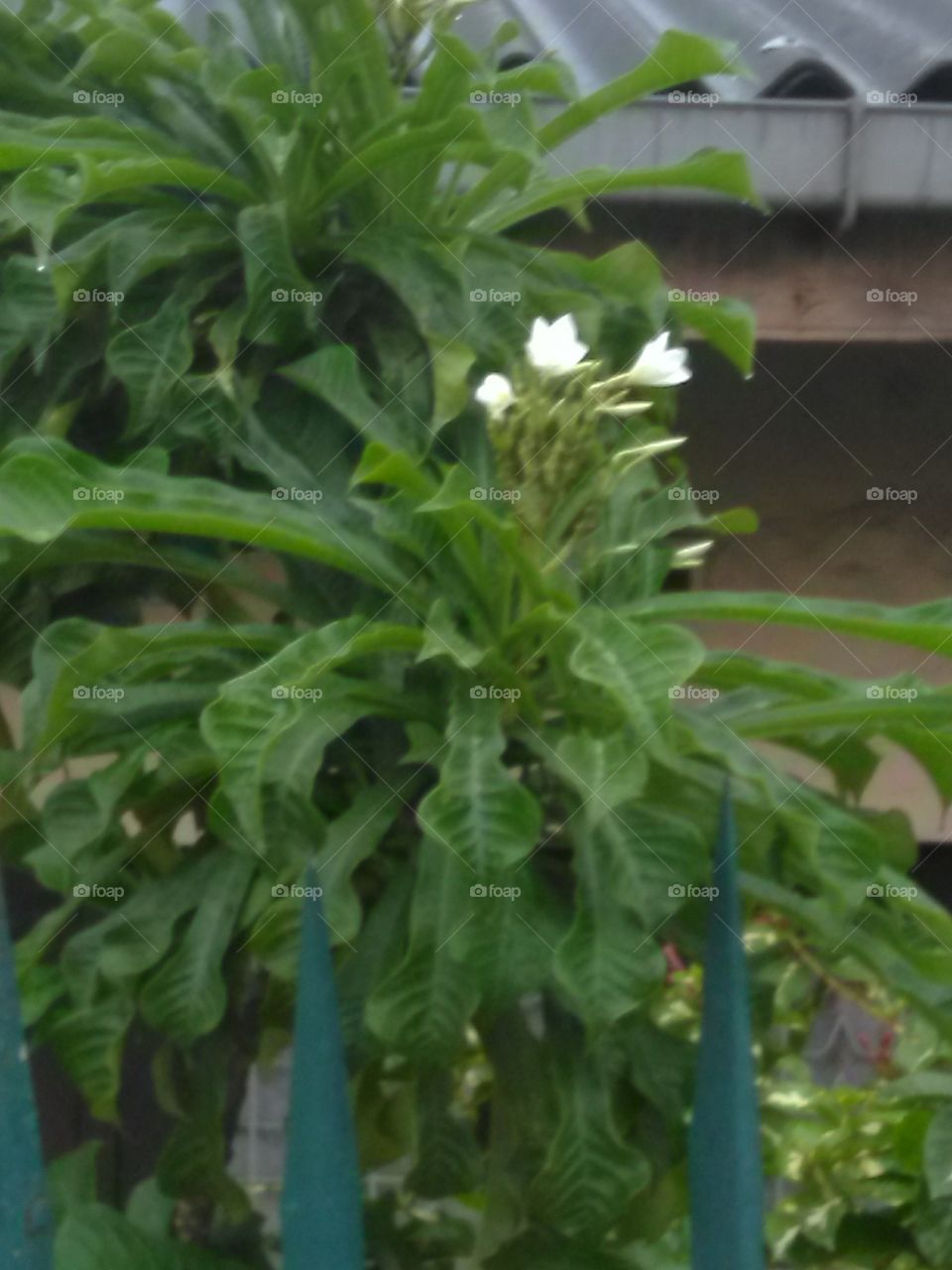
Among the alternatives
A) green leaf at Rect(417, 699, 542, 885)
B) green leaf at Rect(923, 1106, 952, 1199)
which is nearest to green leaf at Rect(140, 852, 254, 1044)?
green leaf at Rect(417, 699, 542, 885)

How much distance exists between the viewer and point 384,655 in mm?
1319

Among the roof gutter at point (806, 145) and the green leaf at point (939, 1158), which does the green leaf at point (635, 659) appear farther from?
the roof gutter at point (806, 145)

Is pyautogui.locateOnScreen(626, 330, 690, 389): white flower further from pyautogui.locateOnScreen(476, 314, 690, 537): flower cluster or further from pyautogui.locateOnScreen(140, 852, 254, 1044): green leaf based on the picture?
pyautogui.locateOnScreen(140, 852, 254, 1044): green leaf

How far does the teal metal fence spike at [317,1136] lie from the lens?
1.16 metres

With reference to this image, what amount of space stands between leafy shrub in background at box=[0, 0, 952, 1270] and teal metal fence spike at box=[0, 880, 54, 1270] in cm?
9

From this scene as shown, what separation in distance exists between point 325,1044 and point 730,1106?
1.10 feet

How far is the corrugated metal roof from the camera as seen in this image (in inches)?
93.4

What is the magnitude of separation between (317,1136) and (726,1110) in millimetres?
330

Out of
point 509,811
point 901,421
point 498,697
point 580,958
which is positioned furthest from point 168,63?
point 901,421

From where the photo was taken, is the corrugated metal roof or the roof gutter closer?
the roof gutter

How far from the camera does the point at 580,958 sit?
1.19 metres

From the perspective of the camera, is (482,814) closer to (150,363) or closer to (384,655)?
(384,655)

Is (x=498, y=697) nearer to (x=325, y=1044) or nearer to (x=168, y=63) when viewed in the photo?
(x=325, y=1044)

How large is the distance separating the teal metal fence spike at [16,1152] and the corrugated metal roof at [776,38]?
176 cm
